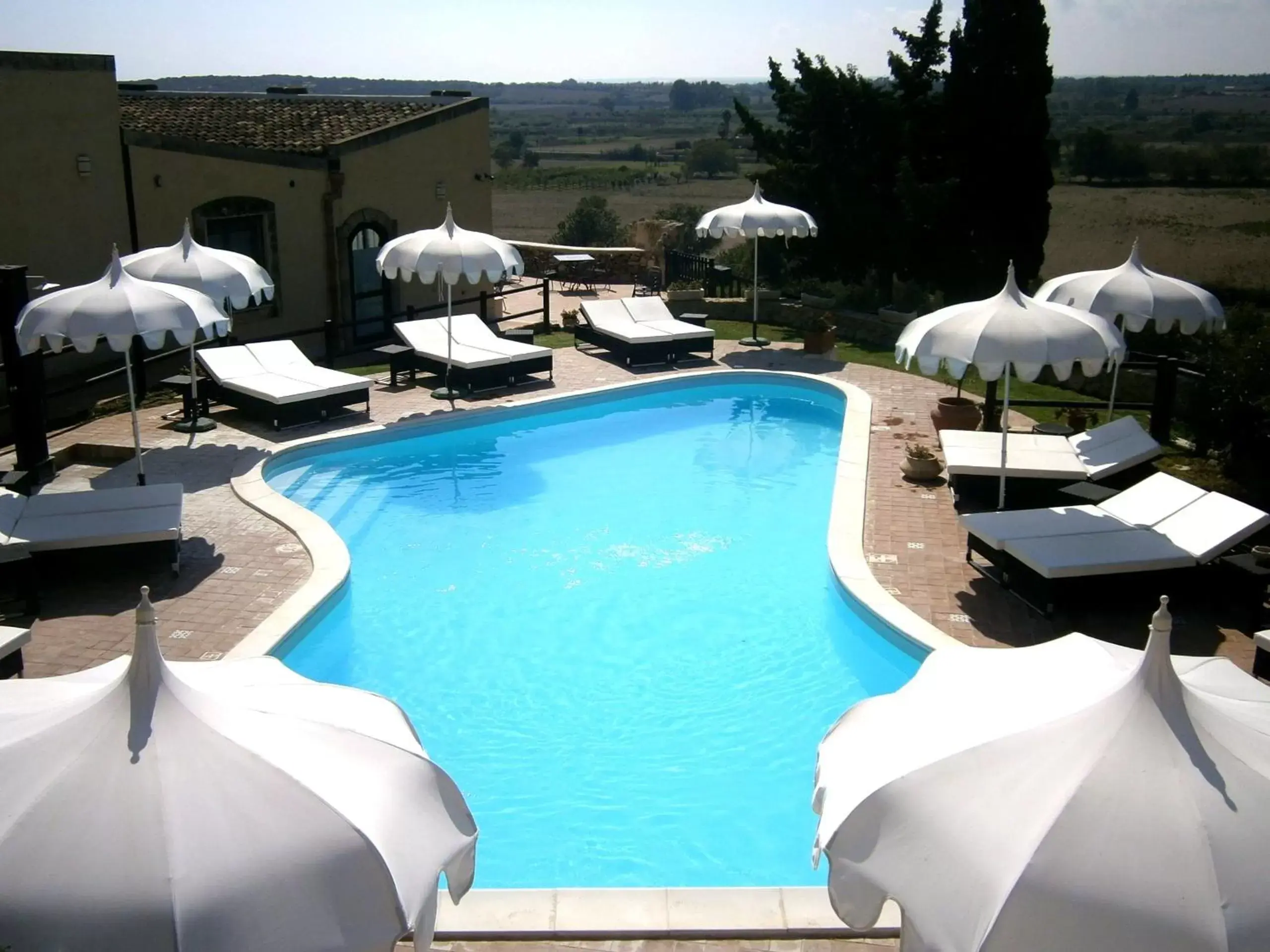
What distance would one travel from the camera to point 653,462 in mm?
15359

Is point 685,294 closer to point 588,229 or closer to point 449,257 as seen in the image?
point 449,257

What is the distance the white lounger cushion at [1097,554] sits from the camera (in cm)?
923

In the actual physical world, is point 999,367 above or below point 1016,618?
above

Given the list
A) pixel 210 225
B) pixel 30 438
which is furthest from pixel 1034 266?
pixel 30 438

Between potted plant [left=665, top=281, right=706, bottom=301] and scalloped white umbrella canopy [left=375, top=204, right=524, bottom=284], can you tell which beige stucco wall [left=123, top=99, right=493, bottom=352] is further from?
scalloped white umbrella canopy [left=375, top=204, right=524, bottom=284]

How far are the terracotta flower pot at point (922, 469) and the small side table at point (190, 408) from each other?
9179 millimetres

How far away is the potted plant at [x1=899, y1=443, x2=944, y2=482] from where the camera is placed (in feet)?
42.9

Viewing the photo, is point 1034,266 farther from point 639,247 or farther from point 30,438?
point 30,438

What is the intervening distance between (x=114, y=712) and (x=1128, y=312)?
11.8m

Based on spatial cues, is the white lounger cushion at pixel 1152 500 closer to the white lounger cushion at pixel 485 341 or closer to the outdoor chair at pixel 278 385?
the white lounger cushion at pixel 485 341

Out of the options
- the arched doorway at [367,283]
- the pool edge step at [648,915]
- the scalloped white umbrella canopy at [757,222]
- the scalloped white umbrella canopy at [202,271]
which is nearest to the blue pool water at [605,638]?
the pool edge step at [648,915]

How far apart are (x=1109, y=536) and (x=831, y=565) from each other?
8.17 feet

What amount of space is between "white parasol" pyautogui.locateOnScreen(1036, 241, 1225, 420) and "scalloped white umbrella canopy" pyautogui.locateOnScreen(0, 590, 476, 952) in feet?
34.8

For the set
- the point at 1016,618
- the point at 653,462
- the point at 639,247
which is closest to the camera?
the point at 1016,618
